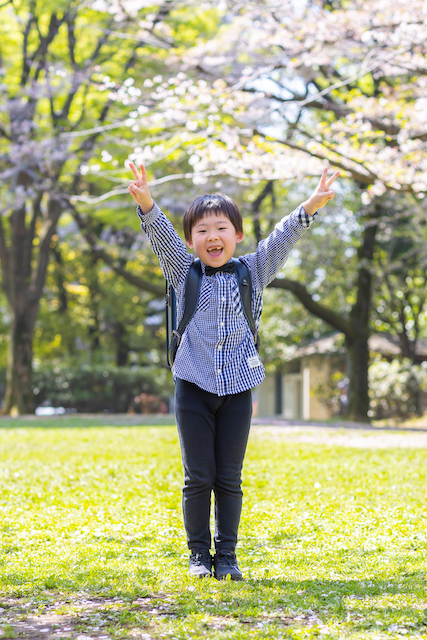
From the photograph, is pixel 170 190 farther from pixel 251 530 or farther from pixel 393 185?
pixel 251 530

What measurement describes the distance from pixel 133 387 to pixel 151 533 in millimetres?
17473

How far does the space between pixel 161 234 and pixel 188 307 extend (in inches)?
13.7

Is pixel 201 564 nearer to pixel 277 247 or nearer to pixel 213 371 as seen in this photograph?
pixel 213 371

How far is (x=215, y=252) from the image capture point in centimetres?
327

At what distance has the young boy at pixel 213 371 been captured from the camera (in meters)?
3.15

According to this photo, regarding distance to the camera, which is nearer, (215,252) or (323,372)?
(215,252)

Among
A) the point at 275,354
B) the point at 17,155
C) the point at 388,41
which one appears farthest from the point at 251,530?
the point at 275,354

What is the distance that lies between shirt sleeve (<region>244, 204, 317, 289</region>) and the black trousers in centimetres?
57

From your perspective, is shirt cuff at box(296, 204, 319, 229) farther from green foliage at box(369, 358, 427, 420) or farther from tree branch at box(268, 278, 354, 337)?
green foliage at box(369, 358, 427, 420)

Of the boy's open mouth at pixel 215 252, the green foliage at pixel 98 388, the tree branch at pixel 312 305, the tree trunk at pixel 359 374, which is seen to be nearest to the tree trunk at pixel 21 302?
the green foliage at pixel 98 388

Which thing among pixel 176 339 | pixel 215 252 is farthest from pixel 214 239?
pixel 176 339

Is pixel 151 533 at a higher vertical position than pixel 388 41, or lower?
lower

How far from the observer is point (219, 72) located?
12570 millimetres

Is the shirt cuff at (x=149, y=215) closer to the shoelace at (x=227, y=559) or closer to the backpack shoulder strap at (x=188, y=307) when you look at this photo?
the backpack shoulder strap at (x=188, y=307)
